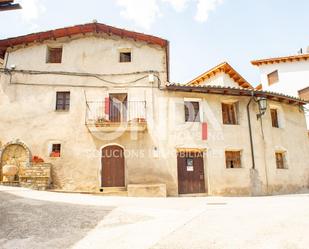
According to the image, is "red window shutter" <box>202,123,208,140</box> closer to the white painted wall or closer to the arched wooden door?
the arched wooden door

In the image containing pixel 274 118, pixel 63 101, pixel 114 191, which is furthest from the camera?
pixel 274 118

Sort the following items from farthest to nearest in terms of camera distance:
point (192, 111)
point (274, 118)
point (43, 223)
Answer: point (274, 118)
point (192, 111)
point (43, 223)

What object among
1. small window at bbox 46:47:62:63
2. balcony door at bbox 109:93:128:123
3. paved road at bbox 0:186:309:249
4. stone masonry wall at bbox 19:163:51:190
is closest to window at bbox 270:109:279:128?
balcony door at bbox 109:93:128:123

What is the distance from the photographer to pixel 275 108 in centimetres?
1448

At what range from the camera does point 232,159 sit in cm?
1280

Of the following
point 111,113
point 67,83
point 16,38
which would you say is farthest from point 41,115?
point 16,38

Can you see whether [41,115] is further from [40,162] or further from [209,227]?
[209,227]

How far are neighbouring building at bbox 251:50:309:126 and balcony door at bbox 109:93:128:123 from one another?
49.4 ft

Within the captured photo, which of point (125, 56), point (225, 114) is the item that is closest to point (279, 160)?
point (225, 114)

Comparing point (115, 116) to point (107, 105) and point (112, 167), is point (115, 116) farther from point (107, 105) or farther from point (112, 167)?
point (112, 167)

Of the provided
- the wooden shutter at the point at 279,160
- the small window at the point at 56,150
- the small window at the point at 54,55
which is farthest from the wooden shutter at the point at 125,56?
A: the wooden shutter at the point at 279,160

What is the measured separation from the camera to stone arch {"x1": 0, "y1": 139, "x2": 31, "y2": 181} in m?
11.8

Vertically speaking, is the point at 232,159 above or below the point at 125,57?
below

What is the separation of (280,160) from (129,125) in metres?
8.85
